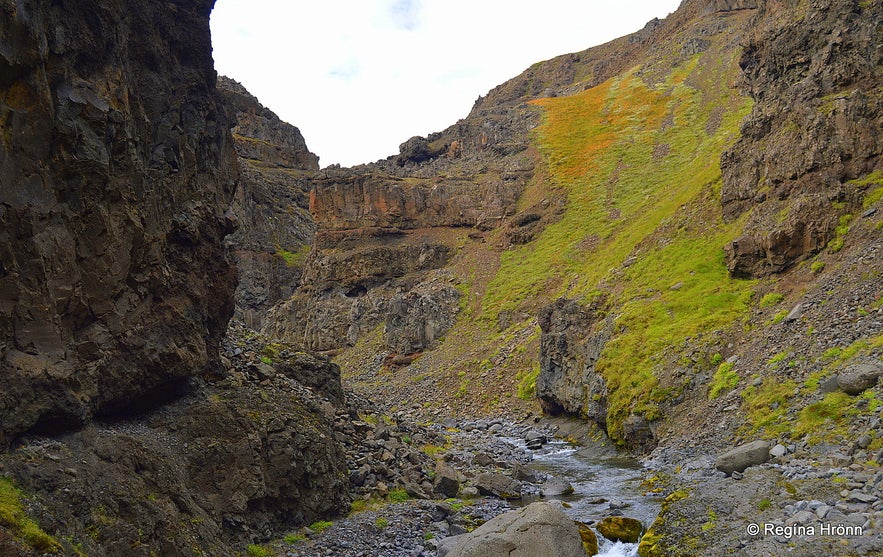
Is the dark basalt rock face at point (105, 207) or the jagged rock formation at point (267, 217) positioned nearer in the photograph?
the dark basalt rock face at point (105, 207)

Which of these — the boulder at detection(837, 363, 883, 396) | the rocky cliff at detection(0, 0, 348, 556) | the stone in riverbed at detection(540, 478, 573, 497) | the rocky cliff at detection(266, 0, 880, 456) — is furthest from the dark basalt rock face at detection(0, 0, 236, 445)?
the rocky cliff at detection(266, 0, 880, 456)

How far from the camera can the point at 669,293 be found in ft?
130

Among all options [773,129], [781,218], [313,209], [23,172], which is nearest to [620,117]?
[313,209]

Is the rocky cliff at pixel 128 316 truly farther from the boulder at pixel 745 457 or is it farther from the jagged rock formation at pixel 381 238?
the jagged rock formation at pixel 381 238

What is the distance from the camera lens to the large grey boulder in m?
15.2

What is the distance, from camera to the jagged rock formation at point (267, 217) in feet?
330

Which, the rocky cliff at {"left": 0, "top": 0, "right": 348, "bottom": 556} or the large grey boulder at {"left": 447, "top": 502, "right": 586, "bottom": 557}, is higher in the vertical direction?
the rocky cliff at {"left": 0, "top": 0, "right": 348, "bottom": 556}

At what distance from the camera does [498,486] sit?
25.2 metres

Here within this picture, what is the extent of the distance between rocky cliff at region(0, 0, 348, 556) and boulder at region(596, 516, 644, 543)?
9001 millimetres

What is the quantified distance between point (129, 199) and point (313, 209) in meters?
77.6

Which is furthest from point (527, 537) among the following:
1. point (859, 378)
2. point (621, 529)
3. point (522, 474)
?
point (859, 378)

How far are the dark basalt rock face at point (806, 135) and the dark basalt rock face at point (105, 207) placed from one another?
1211 inches

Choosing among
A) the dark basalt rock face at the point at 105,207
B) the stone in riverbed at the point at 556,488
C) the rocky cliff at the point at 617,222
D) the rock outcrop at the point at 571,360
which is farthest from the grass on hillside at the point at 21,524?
the rock outcrop at the point at 571,360

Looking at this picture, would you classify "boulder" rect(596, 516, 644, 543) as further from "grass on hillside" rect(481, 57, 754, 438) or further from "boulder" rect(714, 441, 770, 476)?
"grass on hillside" rect(481, 57, 754, 438)
